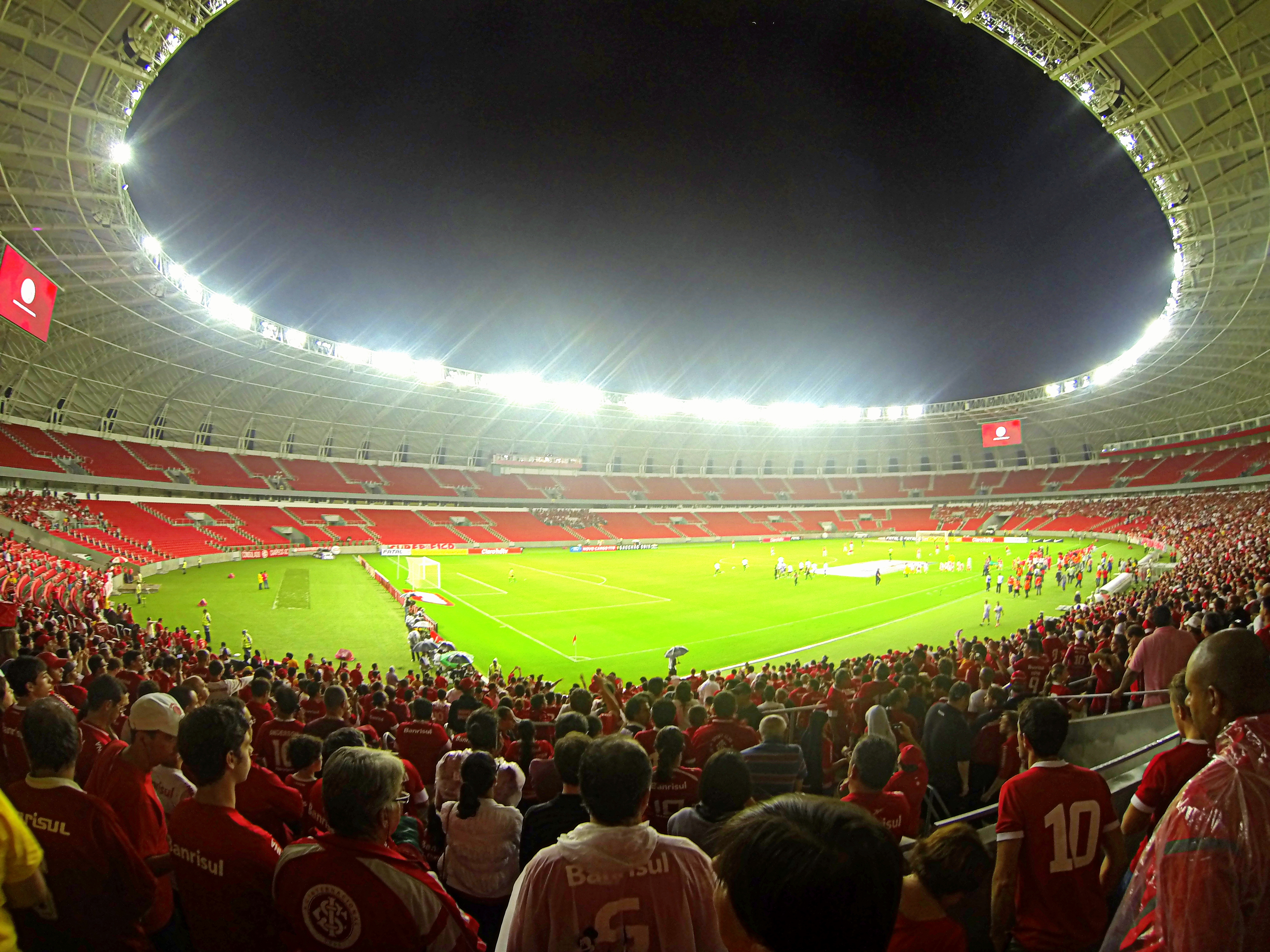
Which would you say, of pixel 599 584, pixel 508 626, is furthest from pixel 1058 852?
pixel 599 584

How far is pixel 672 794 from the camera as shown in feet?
16.9

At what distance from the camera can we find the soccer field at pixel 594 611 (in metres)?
24.7

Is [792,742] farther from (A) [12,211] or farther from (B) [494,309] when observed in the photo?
(B) [494,309]

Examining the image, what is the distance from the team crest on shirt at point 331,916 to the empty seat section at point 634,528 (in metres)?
68.5

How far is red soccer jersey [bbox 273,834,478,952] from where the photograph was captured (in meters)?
2.59

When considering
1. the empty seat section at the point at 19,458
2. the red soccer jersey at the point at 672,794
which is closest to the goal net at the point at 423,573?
the empty seat section at the point at 19,458

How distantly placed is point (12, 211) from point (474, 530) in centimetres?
4340

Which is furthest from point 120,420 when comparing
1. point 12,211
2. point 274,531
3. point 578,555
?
point 578,555

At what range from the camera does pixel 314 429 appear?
2594 inches

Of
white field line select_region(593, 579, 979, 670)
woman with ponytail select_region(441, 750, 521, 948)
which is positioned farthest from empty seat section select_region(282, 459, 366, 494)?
woman with ponytail select_region(441, 750, 521, 948)

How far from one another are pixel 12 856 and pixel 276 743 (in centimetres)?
436

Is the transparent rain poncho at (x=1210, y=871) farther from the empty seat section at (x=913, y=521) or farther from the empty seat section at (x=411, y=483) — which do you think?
the empty seat section at (x=913, y=521)

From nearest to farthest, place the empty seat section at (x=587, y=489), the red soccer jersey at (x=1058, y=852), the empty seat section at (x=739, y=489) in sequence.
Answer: the red soccer jersey at (x=1058, y=852) < the empty seat section at (x=587, y=489) < the empty seat section at (x=739, y=489)

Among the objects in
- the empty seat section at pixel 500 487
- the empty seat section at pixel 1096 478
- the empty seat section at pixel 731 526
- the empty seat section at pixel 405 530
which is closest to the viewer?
the empty seat section at pixel 405 530
